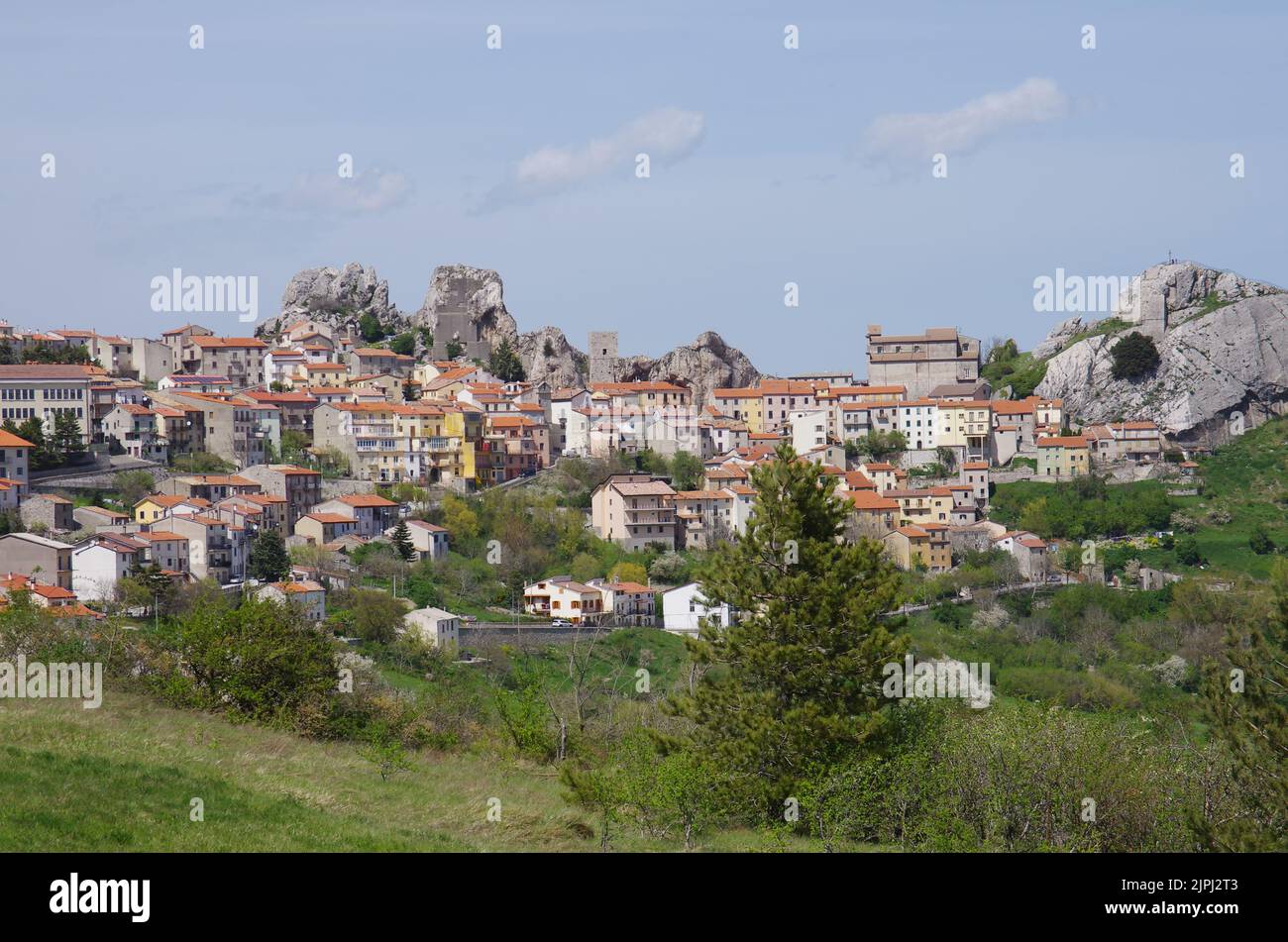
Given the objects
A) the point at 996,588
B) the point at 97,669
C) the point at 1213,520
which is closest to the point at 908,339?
the point at 1213,520

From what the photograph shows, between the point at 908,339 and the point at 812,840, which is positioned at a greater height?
the point at 908,339

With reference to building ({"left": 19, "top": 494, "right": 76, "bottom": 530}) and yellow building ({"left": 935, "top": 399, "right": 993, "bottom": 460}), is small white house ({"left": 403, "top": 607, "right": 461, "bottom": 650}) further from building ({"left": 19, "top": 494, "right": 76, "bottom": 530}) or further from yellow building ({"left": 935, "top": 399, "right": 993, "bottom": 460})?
yellow building ({"left": 935, "top": 399, "right": 993, "bottom": 460})

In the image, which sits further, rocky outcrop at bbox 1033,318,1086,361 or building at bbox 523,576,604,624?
rocky outcrop at bbox 1033,318,1086,361

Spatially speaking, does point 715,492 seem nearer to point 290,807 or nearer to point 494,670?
point 494,670

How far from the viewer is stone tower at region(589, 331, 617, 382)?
100m

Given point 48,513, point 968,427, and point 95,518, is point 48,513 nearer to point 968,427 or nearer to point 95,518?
point 95,518

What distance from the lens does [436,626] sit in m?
50.2

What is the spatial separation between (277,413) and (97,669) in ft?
172

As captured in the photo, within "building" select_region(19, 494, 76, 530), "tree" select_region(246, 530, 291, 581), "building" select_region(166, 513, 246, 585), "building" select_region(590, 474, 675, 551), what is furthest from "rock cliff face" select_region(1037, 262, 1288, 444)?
"building" select_region(19, 494, 76, 530)

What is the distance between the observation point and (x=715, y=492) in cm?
7219

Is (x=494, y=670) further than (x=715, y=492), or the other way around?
(x=715, y=492)

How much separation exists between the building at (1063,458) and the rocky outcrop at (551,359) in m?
28.7

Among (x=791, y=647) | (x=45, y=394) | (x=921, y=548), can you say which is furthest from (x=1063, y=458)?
(x=791, y=647)

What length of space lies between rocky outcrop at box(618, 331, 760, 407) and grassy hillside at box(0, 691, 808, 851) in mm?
75694
